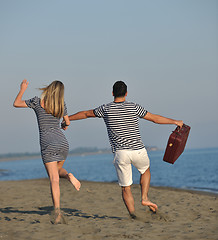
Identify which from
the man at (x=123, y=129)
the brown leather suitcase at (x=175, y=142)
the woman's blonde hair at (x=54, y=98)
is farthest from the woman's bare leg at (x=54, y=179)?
the brown leather suitcase at (x=175, y=142)

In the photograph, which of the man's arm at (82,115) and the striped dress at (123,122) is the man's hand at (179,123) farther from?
the man's arm at (82,115)

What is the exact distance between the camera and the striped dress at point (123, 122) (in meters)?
5.53

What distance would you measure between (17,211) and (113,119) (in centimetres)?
329

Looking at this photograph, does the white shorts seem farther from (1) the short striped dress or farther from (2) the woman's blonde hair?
(2) the woman's blonde hair

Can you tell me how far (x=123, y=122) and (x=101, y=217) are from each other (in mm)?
2188

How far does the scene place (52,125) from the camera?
216 inches

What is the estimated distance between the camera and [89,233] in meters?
5.04

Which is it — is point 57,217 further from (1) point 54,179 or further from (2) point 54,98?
(2) point 54,98

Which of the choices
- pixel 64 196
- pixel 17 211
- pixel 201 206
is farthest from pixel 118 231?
pixel 64 196

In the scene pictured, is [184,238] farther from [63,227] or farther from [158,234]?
[63,227]

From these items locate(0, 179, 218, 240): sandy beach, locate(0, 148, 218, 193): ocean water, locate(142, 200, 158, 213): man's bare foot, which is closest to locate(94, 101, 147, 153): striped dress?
locate(142, 200, 158, 213): man's bare foot

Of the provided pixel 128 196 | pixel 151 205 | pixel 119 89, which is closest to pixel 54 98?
pixel 119 89

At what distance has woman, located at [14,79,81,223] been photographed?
541 centimetres

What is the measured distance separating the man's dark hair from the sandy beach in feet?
6.56
